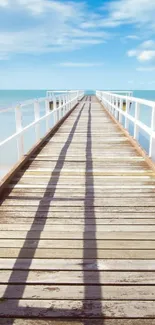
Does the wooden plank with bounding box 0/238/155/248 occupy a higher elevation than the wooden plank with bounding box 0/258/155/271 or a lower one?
higher

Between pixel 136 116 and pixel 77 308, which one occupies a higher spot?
pixel 136 116

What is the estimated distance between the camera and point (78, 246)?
2541mm

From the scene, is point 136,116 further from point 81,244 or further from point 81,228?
point 81,244

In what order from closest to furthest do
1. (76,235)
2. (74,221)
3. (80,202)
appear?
(76,235)
(74,221)
(80,202)

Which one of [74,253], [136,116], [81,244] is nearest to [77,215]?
[81,244]

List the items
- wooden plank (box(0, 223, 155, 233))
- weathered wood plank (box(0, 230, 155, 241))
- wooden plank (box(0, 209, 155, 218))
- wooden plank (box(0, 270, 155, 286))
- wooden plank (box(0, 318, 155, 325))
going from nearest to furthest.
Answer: wooden plank (box(0, 318, 155, 325)), wooden plank (box(0, 270, 155, 286)), weathered wood plank (box(0, 230, 155, 241)), wooden plank (box(0, 223, 155, 233)), wooden plank (box(0, 209, 155, 218))

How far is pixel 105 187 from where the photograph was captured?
157 inches

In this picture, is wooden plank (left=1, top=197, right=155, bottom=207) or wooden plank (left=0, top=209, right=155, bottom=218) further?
wooden plank (left=1, top=197, right=155, bottom=207)

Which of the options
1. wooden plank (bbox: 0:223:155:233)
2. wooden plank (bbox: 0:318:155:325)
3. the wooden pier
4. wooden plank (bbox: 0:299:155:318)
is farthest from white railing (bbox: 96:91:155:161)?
wooden plank (bbox: 0:318:155:325)

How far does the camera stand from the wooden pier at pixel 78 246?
73.4 inches

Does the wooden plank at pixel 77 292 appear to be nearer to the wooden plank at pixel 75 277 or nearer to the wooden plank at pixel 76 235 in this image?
the wooden plank at pixel 75 277

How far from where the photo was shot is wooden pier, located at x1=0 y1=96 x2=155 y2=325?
1864 millimetres

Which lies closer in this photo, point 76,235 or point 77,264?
point 77,264

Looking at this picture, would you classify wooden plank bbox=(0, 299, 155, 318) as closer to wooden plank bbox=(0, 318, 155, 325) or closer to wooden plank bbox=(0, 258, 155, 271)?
wooden plank bbox=(0, 318, 155, 325)
